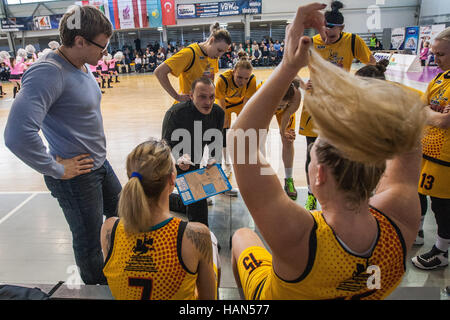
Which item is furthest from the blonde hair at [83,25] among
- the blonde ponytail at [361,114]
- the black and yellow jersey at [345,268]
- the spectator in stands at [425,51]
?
the spectator in stands at [425,51]

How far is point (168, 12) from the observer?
2012cm

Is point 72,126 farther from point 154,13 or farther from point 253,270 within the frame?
point 154,13

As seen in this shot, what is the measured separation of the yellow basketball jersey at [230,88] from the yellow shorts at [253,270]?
2551 mm

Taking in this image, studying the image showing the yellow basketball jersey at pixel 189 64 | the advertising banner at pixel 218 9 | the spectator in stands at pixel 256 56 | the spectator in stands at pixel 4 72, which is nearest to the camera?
the yellow basketball jersey at pixel 189 64

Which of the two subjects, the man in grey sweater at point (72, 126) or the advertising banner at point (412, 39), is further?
the advertising banner at point (412, 39)

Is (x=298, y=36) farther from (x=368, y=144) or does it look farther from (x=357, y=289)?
(x=357, y=289)

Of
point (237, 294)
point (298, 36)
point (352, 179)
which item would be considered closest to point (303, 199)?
point (237, 294)

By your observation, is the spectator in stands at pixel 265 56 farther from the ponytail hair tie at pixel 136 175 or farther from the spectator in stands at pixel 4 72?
the ponytail hair tie at pixel 136 175

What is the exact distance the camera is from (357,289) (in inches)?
35.6

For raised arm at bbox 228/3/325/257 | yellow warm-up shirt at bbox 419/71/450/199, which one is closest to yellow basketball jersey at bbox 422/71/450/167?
yellow warm-up shirt at bbox 419/71/450/199

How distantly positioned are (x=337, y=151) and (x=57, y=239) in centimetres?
277

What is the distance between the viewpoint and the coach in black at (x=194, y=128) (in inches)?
98.3

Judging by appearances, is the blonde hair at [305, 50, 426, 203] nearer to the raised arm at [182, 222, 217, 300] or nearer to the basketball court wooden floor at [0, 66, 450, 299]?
the raised arm at [182, 222, 217, 300]

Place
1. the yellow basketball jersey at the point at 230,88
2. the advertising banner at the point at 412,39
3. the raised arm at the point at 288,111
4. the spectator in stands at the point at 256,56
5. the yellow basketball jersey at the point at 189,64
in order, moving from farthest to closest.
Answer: the spectator in stands at the point at 256,56 → the advertising banner at the point at 412,39 → the yellow basketball jersey at the point at 230,88 → the raised arm at the point at 288,111 → the yellow basketball jersey at the point at 189,64
